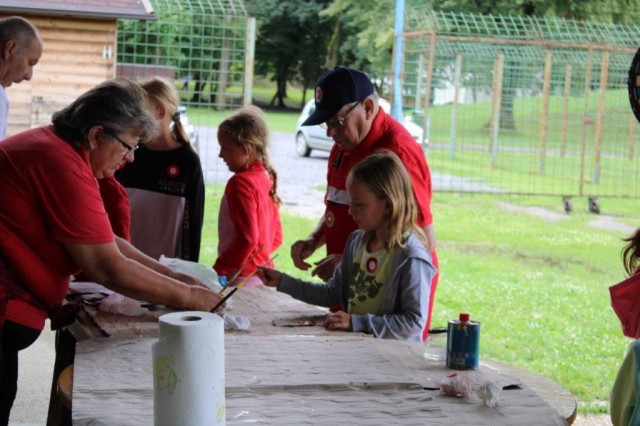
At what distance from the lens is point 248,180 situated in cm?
416

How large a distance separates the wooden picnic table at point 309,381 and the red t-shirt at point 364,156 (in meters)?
0.68

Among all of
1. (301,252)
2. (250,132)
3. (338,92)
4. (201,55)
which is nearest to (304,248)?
(301,252)

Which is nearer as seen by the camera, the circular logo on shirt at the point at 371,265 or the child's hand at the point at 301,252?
the circular logo on shirt at the point at 371,265

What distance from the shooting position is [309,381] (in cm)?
244

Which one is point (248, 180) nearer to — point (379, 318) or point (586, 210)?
point (379, 318)

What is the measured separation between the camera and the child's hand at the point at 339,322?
3023mm

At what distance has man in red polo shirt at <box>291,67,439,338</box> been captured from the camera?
349 centimetres

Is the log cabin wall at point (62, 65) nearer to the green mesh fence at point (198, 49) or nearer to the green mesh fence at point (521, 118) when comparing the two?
the green mesh fence at point (198, 49)

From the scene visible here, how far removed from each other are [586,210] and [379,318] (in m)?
10.5

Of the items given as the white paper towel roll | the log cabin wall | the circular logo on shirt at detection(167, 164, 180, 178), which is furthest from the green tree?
the white paper towel roll

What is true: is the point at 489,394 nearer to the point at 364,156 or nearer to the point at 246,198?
the point at 364,156

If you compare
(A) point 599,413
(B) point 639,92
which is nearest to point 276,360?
(B) point 639,92

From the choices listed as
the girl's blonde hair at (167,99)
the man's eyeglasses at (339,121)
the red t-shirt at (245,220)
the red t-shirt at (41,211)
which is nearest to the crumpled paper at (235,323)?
the red t-shirt at (41,211)

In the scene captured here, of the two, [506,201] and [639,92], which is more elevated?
[639,92]
